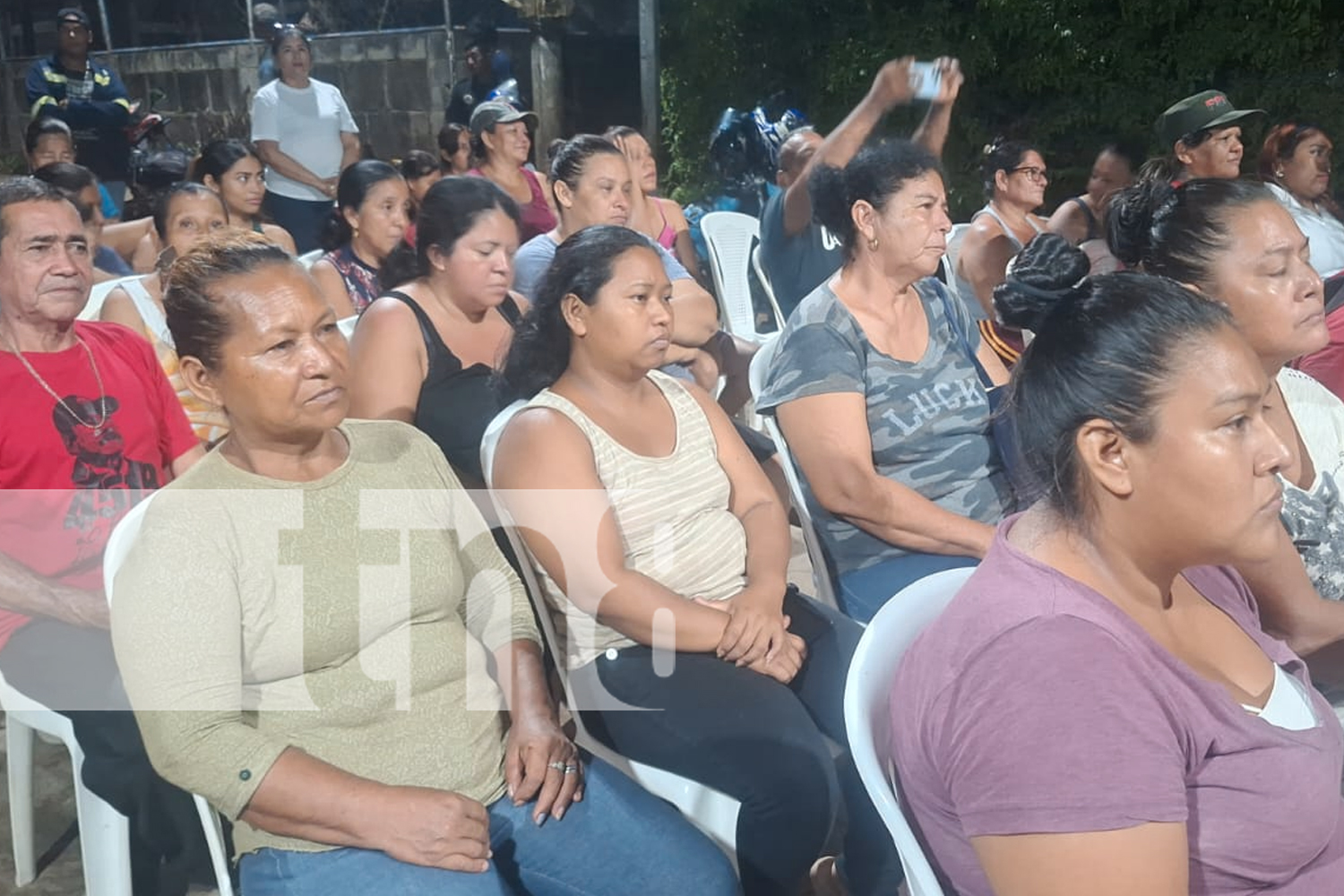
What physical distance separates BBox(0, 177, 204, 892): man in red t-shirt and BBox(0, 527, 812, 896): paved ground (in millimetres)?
406

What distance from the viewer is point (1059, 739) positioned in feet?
3.40

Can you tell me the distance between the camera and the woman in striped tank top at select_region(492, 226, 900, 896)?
6.08 feet

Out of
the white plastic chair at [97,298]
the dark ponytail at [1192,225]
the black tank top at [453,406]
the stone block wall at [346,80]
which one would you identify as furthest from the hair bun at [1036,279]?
the stone block wall at [346,80]

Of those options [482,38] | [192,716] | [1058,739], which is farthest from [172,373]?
[482,38]

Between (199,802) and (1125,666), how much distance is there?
1187 mm

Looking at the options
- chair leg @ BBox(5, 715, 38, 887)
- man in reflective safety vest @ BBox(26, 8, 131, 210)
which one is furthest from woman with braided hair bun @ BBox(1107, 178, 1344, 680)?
man in reflective safety vest @ BBox(26, 8, 131, 210)

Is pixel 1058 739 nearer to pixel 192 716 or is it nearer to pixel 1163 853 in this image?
pixel 1163 853

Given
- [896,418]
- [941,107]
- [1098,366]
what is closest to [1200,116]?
[941,107]

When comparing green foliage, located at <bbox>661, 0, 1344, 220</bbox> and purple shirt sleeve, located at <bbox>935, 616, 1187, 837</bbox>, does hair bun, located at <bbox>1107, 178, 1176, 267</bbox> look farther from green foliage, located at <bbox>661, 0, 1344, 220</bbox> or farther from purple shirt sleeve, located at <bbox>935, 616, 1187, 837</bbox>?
green foliage, located at <bbox>661, 0, 1344, 220</bbox>

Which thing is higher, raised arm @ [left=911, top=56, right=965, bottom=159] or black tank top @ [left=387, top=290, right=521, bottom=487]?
raised arm @ [left=911, top=56, right=965, bottom=159]

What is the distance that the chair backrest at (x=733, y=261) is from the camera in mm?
4723

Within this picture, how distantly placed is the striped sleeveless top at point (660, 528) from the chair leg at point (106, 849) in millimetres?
780

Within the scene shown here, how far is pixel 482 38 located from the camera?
690 cm

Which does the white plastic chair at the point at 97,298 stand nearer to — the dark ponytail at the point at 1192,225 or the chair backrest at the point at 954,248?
the dark ponytail at the point at 1192,225
